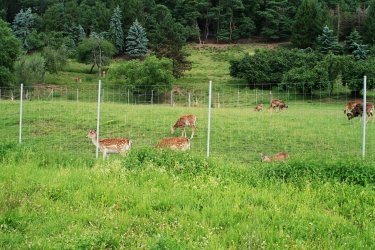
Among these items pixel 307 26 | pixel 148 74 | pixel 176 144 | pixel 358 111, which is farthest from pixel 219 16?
pixel 176 144

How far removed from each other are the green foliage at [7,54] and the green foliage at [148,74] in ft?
36.1

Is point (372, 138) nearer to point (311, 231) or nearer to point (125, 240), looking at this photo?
point (311, 231)

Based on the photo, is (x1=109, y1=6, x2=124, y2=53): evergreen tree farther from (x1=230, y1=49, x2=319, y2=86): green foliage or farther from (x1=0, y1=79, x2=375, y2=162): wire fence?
(x1=0, y1=79, x2=375, y2=162): wire fence

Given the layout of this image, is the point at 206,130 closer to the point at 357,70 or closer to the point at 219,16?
the point at 357,70

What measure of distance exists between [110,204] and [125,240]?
150 centimetres

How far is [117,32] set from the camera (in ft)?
266

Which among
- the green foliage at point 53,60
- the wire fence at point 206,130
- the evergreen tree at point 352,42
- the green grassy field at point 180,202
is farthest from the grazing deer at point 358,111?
the evergreen tree at point 352,42

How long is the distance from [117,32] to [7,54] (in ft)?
110

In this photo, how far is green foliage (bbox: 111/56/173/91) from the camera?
4362 centimetres

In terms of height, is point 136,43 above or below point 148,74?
above

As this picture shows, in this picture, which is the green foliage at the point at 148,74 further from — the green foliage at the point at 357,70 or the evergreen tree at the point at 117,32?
the evergreen tree at the point at 117,32

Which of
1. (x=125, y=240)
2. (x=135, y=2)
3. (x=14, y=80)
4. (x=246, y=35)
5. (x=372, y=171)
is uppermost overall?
(x=135, y=2)

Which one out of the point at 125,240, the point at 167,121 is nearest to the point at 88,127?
the point at 167,121

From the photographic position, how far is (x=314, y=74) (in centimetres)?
4203
